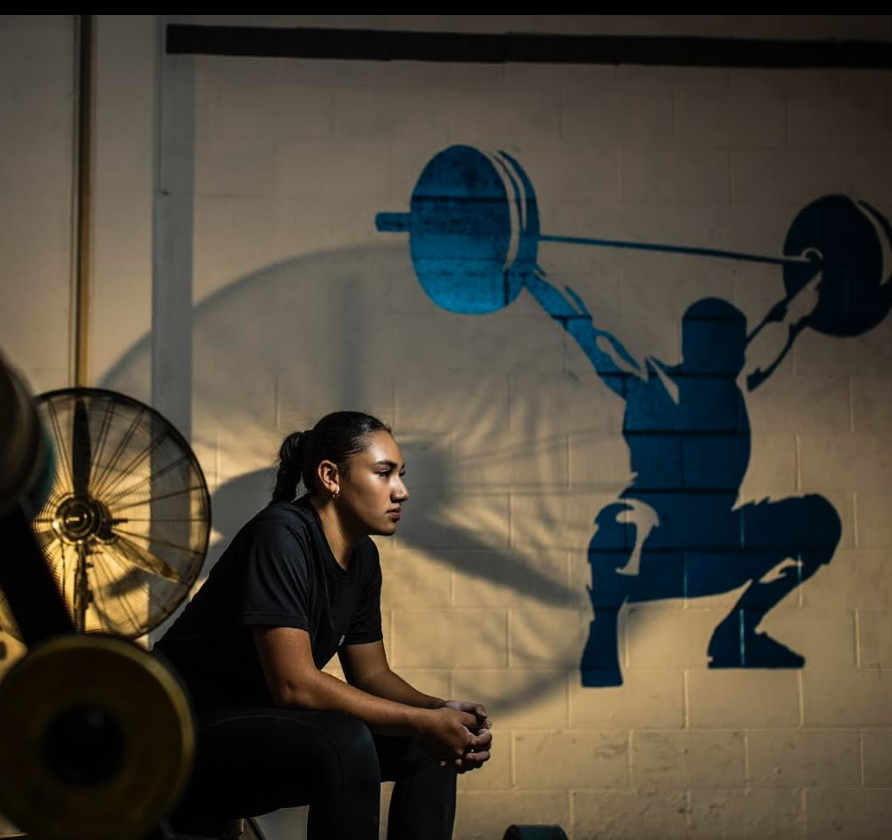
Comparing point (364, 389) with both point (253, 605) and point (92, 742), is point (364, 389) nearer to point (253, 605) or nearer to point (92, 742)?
point (253, 605)

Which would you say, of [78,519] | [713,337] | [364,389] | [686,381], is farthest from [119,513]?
[713,337]

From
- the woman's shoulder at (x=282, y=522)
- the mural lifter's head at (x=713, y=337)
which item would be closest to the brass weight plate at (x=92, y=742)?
the woman's shoulder at (x=282, y=522)

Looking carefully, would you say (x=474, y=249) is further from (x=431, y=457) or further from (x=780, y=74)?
(x=780, y=74)

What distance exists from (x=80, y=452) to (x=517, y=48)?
6.51 ft

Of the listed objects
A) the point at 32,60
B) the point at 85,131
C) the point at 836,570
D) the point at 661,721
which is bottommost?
the point at 661,721

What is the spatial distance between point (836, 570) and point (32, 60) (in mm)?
3149

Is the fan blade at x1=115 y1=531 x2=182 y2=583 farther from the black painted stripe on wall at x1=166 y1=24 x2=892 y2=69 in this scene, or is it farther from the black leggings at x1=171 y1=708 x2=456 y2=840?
the black painted stripe on wall at x1=166 y1=24 x2=892 y2=69

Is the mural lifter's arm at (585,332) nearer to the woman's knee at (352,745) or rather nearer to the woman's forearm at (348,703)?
the woman's forearm at (348,703)

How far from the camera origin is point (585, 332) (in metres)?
3.85

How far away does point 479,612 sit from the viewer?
12.3 feet

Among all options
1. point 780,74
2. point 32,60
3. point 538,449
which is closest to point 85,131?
point 32,60

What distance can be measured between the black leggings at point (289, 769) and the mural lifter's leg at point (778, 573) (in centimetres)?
191

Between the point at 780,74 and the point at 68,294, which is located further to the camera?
the point at 780,74

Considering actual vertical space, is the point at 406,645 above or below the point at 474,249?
below
